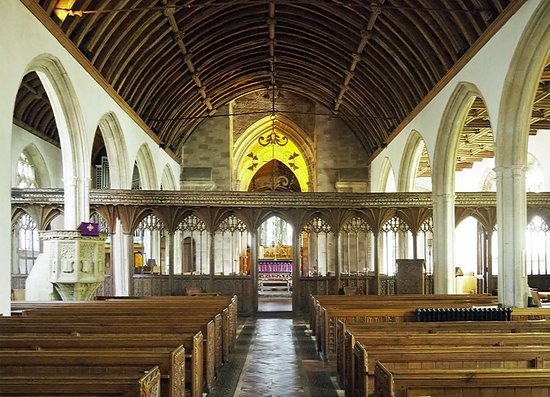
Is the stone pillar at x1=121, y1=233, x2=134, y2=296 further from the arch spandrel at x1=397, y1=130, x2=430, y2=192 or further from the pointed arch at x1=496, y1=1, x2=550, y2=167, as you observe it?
the pointed arch at x1=496, y1=1, x2=550, y2=167

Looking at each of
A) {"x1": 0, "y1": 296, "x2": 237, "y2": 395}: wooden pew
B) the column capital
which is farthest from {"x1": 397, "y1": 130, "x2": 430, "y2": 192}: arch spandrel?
{"x1": 0, "y1": 296, "x2": 237, "y2": 395}: wooden pew

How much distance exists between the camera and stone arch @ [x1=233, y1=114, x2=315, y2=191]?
2462 centimetres

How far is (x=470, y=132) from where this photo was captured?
19172 millimetres

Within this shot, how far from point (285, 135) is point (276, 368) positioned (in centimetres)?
1846

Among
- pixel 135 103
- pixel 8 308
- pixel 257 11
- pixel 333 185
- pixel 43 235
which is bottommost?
pixel 8 308

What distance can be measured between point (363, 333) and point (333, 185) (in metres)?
18.1

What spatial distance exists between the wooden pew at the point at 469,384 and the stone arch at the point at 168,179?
19401mm

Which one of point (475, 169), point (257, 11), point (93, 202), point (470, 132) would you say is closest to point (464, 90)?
point (257, 11)

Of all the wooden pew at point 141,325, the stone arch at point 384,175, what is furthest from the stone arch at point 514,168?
the stone arch at point 384,175

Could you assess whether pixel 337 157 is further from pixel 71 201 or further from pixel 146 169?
pixel 71 201

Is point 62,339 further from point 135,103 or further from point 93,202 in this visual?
point 135,103

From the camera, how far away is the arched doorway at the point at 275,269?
1783cm

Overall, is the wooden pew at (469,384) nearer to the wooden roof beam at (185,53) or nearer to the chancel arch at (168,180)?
the wooden roof beam at (185,53)

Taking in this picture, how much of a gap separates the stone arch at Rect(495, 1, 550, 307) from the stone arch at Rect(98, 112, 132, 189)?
8856 mm
